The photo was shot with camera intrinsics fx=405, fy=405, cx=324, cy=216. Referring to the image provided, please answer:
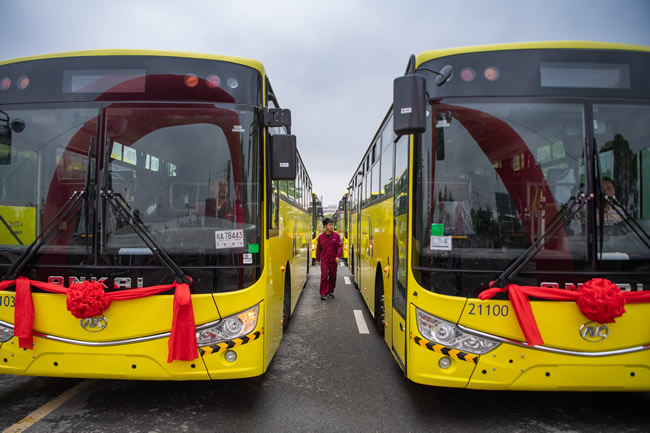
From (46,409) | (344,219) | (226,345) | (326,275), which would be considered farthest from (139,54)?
(344,219)

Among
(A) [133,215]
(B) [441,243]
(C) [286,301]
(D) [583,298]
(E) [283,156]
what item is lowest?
(C) [286,301]

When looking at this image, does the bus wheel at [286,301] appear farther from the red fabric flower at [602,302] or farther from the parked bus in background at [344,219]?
the parked bus in background at [344,219]

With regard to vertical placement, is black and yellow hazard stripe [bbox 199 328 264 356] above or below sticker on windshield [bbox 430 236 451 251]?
below

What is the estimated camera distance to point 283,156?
12.3 feet

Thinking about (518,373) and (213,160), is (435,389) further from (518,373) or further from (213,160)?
(213,160)

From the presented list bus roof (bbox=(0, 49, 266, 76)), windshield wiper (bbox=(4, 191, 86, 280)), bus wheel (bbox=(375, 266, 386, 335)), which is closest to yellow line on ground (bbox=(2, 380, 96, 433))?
windshield wiper (bbox=(4, 191, 86, 280))

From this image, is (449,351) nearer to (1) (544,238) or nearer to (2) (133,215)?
(1) (544,238)

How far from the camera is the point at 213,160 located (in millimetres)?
3504

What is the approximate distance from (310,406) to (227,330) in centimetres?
122

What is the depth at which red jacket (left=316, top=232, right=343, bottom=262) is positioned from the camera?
9.60 meters

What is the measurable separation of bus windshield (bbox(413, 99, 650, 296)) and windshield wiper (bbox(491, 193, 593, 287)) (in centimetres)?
4

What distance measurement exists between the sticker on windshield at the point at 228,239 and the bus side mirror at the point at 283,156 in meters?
0.69

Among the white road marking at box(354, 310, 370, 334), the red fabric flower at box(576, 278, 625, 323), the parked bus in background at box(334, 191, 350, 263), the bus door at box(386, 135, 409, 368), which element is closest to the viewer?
the red fabric flower at box(576, 278, 625, 323)

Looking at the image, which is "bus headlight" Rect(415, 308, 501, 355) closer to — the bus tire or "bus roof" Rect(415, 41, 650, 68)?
"bus roof" Rect(415, 41, 650, 68)
